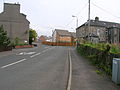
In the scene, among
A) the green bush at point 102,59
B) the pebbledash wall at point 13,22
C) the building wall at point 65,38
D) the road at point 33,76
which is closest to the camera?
the road at point 33,76

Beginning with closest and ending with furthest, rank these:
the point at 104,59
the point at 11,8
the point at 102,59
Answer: the point at 104,59 → the point at 102,59 → the point at 11,8

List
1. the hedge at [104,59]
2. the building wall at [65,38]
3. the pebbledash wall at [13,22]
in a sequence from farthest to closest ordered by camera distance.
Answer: the building wall at [65,38]
the pebbledash wall at [13,22]
the hedge at [104,59]

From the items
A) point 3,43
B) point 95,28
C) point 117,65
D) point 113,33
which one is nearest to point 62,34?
point 95,28

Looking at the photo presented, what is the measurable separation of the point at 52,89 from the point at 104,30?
63.4m

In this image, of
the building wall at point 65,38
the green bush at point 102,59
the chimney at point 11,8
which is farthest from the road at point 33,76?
the building wall at point 65,38

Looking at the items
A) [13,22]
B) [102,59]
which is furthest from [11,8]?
[102,59]

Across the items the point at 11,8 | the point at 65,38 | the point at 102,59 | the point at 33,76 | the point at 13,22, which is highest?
the point at 11,8

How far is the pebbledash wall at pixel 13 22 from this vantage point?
4906cm

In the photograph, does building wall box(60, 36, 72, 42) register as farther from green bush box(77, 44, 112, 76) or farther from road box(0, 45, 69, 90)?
road box(0, 45, 69, 90)

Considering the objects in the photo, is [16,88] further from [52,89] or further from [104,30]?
[104,30]

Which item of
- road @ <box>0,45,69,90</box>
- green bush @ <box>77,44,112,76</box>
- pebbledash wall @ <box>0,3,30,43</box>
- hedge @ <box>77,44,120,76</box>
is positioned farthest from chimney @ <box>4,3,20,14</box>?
hedge @ <box>77,44,120,76</box>

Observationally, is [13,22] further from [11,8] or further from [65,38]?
[65,38]

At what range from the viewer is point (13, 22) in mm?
49594

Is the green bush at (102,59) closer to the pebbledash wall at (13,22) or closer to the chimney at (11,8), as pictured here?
the pebbledash wall at (13,22)
